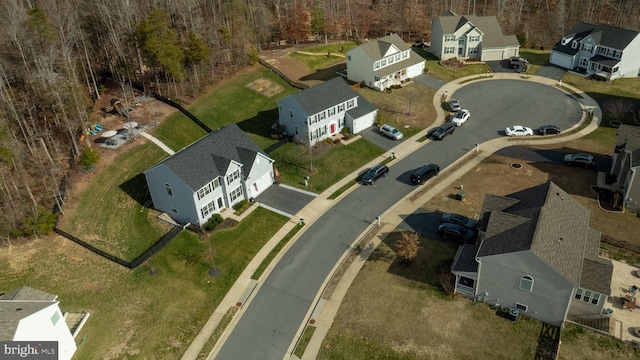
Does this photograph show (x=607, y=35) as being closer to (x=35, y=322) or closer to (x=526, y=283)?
(x=526, y=283)

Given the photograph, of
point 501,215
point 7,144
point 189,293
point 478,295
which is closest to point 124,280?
point 189,293

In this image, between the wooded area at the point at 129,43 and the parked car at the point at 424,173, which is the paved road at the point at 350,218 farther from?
the wooded area at the point at 129,43

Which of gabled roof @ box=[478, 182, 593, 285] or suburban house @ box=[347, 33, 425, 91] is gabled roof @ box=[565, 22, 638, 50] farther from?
gabled roof @ box=[478, 182, 593, 285]

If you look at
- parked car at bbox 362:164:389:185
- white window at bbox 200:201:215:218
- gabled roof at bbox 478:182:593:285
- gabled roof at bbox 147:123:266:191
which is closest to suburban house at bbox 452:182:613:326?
gabled roof at bbox 478:182:593:285

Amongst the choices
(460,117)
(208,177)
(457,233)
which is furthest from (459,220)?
(208,177)

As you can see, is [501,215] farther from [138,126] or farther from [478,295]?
[138,126]

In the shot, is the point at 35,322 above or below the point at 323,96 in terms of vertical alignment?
below
